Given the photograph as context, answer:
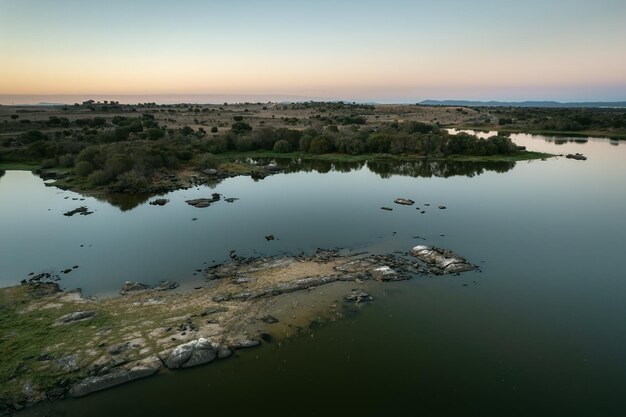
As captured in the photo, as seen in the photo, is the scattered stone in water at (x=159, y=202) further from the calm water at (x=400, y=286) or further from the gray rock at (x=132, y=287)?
the gray rock at (x=132, y=287)

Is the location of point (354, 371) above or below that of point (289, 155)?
below

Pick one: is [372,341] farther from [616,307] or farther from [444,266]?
[616,307]

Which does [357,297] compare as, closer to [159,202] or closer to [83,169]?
[159,202]

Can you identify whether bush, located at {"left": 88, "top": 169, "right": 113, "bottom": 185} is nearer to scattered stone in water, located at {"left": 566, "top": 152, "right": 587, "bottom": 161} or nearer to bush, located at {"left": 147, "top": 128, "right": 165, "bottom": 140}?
bush, located at {"left": 147, "top": 128, "right": 165, "bottom": 140}

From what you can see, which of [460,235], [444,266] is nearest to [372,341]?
[444,266]

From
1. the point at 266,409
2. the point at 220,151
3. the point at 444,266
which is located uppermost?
the point at 220,151

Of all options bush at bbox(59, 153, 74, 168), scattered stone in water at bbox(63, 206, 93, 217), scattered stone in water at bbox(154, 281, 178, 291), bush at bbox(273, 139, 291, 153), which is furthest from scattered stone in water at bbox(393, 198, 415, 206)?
bush at bbox(59, 153, 74, 168)

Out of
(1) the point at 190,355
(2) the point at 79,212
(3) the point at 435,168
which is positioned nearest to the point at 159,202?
(2) the point at 79,212
